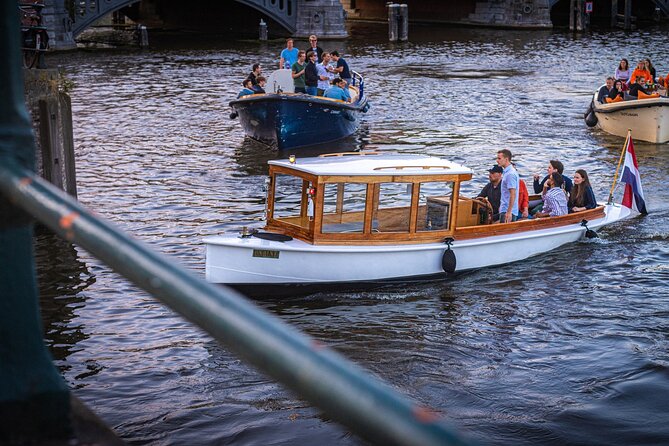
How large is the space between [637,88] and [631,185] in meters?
10.1

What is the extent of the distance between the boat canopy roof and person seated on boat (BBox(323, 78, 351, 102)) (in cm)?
1123

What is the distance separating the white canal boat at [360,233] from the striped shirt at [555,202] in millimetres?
1191

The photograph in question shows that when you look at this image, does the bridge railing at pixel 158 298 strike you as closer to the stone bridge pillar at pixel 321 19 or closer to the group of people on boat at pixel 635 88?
the group of people on boat at pixel 635 88

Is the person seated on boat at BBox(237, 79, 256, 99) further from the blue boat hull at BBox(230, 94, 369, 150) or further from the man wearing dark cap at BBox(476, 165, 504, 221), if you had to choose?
Result: the man wearing dark cap at BBox(476, 165, 504, 221)

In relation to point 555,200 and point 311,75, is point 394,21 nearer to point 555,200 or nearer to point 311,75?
point 311,75

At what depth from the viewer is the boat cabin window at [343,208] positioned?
1461 cm

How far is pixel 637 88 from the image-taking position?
2788cm

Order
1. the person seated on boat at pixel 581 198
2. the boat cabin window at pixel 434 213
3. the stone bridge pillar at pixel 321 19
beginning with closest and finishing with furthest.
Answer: the boat cabin window at pixel 434 213 < the person seated on boat at pixel 581 198 < the stone bridge pillar at pixel 321 19

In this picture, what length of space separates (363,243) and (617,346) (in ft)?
13.3

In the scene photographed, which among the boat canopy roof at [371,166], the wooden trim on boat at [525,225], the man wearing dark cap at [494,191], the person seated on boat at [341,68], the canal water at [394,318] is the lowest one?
the canal water at [394,318]

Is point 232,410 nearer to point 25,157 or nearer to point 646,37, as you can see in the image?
point 25,157

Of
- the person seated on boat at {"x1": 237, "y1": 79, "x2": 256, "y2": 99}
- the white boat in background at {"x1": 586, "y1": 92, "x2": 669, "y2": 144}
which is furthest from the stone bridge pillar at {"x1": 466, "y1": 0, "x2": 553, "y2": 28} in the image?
the person seated on boat at {"x1": 237, "y1": 79, "x2": 256, "y2": 99}

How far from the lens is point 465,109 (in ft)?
107

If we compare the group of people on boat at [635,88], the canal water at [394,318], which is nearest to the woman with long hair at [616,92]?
the group of people on boat at [635,88]
